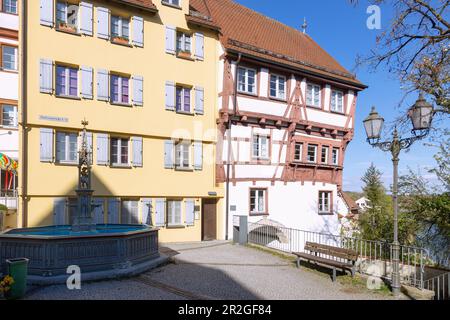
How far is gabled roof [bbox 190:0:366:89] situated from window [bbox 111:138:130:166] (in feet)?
21.5

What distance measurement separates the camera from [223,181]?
56.3 feet

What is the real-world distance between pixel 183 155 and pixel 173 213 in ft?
8.98

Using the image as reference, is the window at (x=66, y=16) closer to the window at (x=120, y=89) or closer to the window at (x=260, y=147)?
the window at (x=120, y=89)

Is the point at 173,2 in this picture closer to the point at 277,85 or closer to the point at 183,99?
the point at 183,99

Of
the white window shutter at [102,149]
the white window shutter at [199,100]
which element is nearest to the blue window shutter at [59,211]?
the white window shutter at [102,149]

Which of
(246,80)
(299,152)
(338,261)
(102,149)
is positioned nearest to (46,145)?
(102,149)

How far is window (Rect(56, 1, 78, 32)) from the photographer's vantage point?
13.9 meters

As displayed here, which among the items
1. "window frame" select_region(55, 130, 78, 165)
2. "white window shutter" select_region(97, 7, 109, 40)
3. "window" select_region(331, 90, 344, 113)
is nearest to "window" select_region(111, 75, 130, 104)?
"white window shutter" select_region(97, 7, 109, 40)

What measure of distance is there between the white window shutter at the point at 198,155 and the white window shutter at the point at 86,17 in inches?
260

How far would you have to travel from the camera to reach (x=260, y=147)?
18.4 meters

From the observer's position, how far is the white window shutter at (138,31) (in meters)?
15.4
